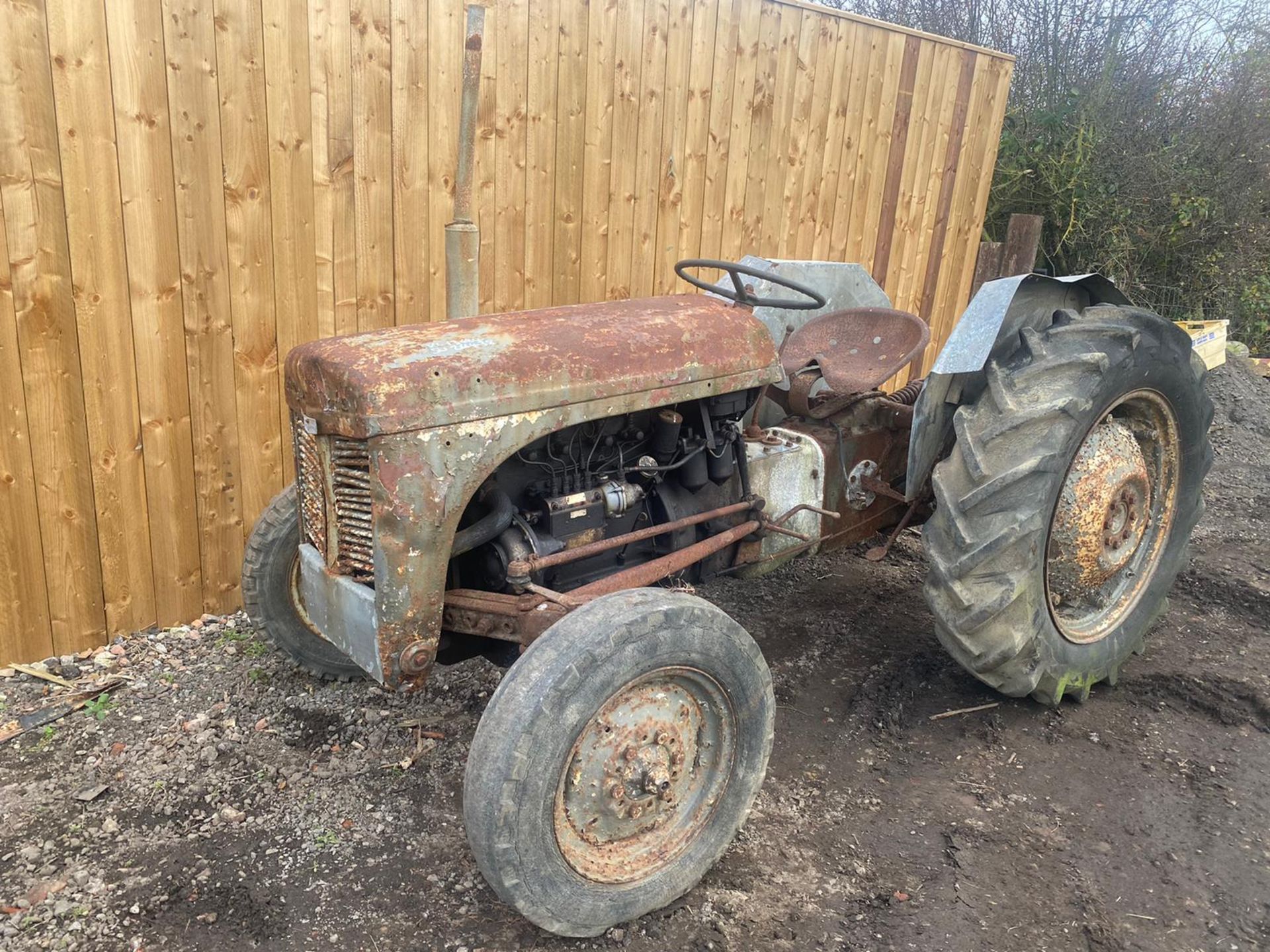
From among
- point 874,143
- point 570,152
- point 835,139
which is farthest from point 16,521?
point 874,143

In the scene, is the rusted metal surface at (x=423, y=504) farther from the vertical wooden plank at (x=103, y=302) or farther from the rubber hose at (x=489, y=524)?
the vertical wooden plank at (x=103, y=302)

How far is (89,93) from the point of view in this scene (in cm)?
294

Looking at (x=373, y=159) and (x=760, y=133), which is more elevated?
(x=760, y=133)

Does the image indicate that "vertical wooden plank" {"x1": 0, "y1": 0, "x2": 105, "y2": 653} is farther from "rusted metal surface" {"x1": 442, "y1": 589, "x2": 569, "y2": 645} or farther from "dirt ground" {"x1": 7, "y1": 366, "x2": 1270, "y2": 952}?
"rusted metal surface" {"x1": 442, "y1": 589, "x2": 569, "y2": 645}

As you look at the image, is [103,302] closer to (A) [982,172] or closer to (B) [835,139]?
(B) [835,139]

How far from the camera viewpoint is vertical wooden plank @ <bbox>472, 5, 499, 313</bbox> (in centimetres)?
369

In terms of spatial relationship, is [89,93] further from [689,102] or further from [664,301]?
[689,102]

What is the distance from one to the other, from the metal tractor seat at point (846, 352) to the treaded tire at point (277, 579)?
68.9 inches

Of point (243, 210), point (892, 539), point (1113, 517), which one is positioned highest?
point (243, 210)

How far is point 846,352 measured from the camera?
352 cm

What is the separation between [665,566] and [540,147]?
215 cm

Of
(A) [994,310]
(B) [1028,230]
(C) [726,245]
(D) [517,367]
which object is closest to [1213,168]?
(B) [1028,230]

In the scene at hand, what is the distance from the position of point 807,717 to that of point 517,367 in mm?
1569

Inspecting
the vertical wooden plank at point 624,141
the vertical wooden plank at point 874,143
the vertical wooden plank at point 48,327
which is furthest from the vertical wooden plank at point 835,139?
the vertical wooden plank at point 48,327
